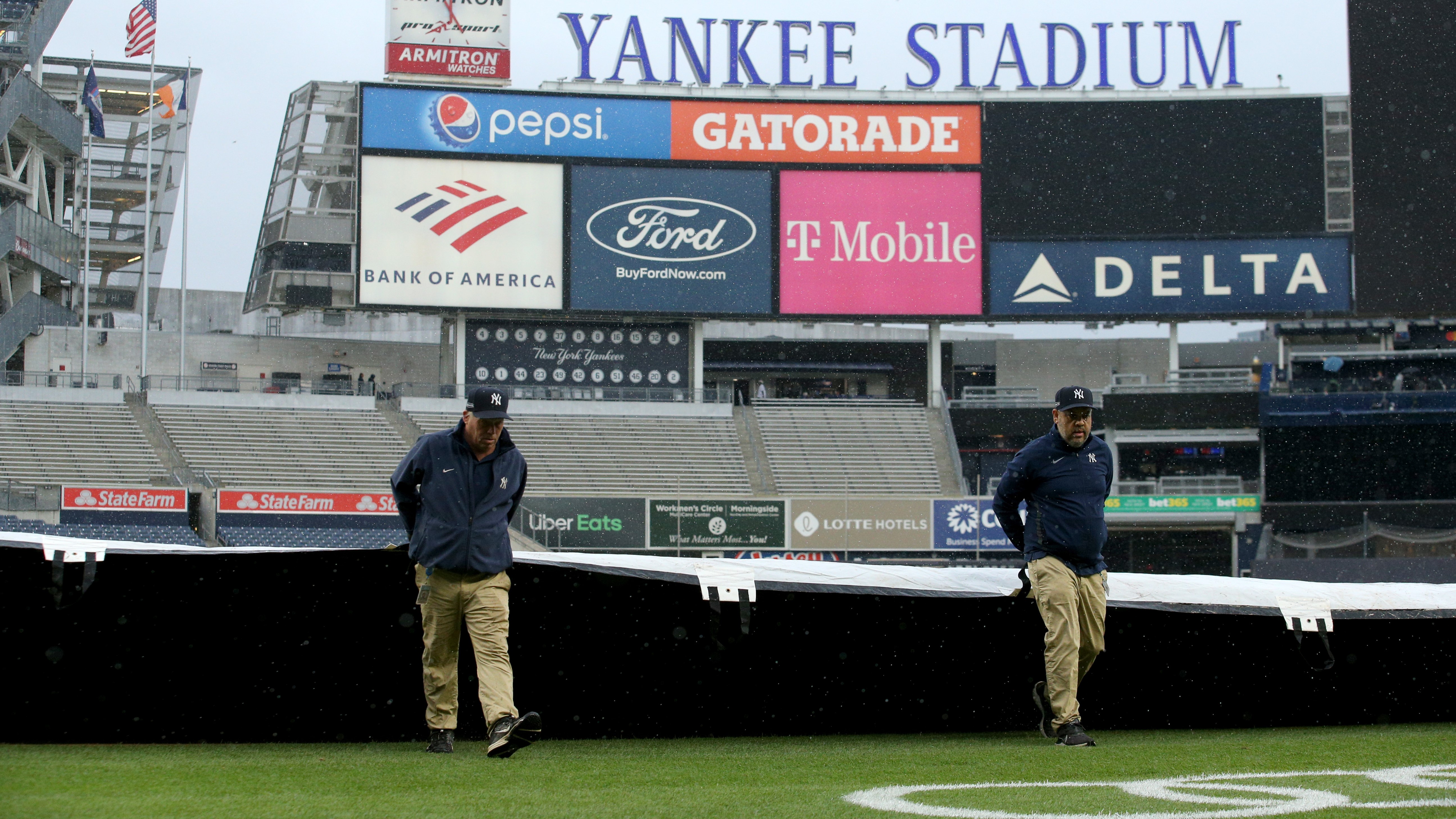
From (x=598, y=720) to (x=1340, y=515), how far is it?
101 feet

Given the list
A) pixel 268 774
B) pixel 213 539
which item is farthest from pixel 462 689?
pixel 213 539

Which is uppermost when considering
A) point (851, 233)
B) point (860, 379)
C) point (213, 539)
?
point (851, 233)

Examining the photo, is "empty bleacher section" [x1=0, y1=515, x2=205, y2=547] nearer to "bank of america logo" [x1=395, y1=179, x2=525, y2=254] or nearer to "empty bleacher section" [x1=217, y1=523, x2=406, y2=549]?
"empty bleacher section" [x1=217, y1=523, x2=406, y2=549]

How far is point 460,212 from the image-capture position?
116 feet

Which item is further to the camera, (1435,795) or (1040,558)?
(1040,558)

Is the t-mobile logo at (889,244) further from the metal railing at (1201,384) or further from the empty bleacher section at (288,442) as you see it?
the empty bleacher section at (288,442)

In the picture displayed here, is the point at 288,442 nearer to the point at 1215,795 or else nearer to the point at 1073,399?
the point at 1073,399

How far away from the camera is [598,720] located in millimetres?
6215

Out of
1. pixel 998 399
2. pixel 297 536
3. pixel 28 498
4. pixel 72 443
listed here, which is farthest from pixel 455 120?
pixel 998 399

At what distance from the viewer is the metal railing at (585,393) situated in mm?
Answer: 36406

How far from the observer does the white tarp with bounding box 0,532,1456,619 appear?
18.6 ft

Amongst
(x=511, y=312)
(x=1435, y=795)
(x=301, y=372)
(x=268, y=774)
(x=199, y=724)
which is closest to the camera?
(x=1435, y=795)

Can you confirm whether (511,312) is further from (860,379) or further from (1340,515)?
(1340,515)

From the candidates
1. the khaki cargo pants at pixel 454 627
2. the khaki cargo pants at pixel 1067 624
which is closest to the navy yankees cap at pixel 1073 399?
the khaki cargo pants at pixel 1067 624
